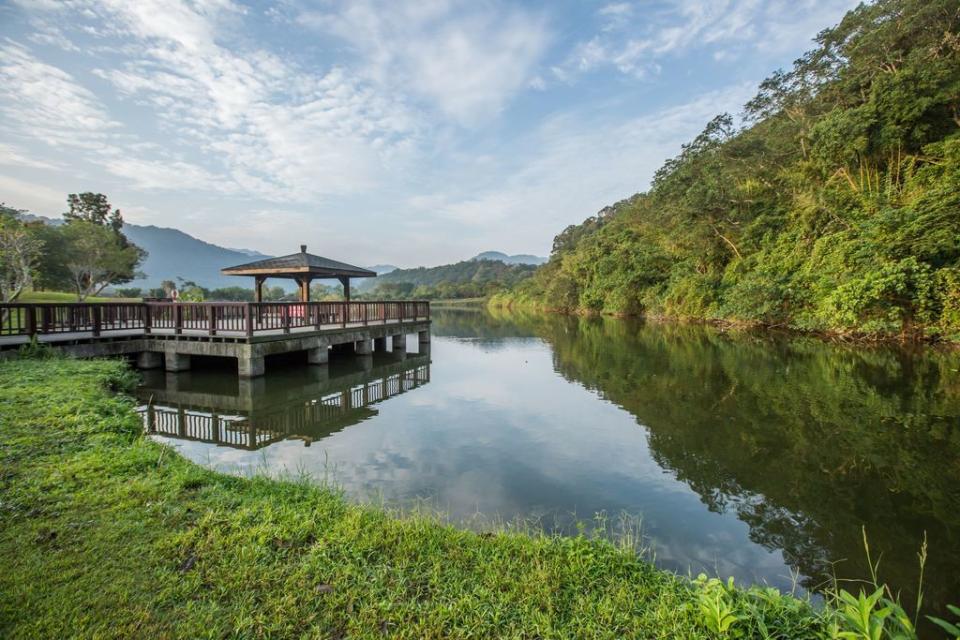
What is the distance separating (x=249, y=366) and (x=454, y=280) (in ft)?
388

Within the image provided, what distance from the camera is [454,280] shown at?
128m

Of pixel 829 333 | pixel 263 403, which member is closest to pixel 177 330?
pixel 263 403

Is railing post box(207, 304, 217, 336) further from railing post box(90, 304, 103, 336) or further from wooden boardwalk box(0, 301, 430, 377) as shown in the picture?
railing post box(90, 304, 103, 336)

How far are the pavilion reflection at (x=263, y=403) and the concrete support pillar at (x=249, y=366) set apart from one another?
16cm

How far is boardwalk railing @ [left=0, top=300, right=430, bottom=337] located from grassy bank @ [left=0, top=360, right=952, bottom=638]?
7003 mm

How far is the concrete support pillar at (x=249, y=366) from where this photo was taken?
9.95 meters

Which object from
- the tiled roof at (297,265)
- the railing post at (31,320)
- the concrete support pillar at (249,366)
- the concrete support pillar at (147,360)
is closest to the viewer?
the railing post at (31,320)

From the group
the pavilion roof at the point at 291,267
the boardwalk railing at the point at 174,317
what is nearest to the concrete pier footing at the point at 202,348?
the boardwalk railing at the point at 174,317

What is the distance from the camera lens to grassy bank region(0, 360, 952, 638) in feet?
6.98

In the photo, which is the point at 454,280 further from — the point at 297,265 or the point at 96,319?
the point at 96,319

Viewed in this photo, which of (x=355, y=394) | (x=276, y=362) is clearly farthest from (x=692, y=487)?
(x=276, y=362)

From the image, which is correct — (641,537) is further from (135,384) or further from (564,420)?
(135,384)

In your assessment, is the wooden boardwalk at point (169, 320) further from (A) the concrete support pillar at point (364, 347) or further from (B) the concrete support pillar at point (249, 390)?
(A) the concrete support pillar at point (364, 347)

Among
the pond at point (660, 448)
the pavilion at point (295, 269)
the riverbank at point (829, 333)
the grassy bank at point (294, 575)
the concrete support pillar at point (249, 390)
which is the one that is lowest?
the pond at point (660, 448)
